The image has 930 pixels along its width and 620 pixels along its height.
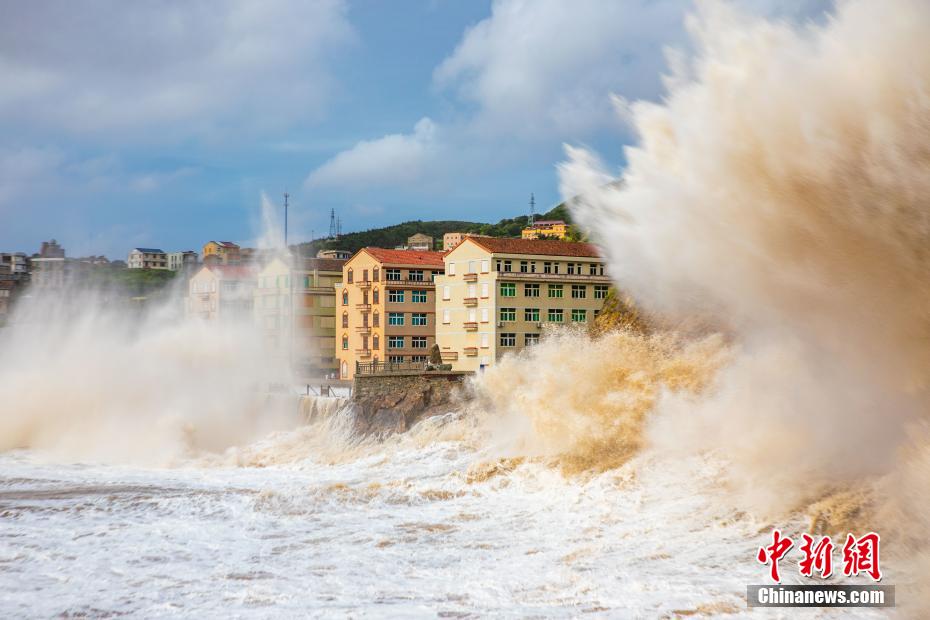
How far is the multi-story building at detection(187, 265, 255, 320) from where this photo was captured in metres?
71.1

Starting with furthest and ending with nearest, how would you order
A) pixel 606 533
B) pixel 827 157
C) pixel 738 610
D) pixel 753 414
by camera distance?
pixel 753 414 → pixel 606 533 → pixel 827 157 → pixel 738 610

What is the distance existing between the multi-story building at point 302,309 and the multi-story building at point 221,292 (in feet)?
9.72

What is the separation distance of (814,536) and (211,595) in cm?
997

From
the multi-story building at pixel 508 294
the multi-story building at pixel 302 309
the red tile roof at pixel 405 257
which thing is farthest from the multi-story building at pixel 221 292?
the multi-story building at pixel 508 294

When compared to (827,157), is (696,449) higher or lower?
lower

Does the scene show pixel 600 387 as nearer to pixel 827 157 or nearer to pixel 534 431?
pixel 534 431

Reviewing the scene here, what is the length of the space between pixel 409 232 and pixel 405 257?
347 ft

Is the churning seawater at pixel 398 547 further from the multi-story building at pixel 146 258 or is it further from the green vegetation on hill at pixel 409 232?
the multi-story building at pixel 146 258

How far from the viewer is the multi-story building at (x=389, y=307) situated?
58844mm

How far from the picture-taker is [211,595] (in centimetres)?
1497

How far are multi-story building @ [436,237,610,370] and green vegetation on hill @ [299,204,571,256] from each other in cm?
8981

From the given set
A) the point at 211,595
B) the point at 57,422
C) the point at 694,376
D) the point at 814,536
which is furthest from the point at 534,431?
the point at 57,422

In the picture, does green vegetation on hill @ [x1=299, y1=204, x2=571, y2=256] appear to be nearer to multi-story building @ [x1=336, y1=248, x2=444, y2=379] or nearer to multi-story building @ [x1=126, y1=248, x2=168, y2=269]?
multi-story building @ [x1=126, y1=248, x2=168, y2=269]

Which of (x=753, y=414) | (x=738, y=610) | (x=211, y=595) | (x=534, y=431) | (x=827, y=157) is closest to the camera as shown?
(x=738, y=610)
